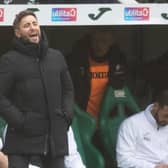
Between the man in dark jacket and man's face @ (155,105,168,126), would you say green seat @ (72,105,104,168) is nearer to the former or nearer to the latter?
man's face @ (155,105,168,126)

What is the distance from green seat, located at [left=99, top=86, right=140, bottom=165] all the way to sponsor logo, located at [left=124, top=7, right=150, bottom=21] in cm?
81

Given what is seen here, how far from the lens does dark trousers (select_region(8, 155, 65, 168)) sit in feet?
15.7

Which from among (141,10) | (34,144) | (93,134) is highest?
(141,10)

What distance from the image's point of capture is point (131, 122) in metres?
5.69

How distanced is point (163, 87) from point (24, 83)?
7.62ft

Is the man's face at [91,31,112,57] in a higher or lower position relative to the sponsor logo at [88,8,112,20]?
lower

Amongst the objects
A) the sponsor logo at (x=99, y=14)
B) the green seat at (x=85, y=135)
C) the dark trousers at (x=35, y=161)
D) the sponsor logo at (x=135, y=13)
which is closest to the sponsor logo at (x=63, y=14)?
the sponsor logo at (x=99, y=14)

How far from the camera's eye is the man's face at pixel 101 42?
6.01m

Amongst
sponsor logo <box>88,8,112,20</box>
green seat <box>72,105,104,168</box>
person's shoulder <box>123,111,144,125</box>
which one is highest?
sponsor logo <box>88,8,112,20</box>

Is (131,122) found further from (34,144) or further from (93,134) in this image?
(34,144)

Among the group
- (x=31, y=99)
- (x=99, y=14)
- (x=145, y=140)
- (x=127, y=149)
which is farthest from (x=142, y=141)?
(x=31, y=99)

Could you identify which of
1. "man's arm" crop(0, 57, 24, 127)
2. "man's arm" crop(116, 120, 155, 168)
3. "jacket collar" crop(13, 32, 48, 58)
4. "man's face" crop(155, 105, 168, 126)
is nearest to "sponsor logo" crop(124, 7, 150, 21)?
"man's face" crop(155, 105, 168, 126)

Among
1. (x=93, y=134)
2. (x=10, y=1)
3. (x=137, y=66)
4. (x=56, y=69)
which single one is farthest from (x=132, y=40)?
(x=56, y=69)

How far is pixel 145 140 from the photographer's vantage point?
5676mm
